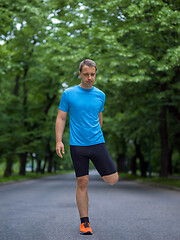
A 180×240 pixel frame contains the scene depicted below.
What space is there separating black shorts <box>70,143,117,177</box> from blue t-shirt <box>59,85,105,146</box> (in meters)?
0.06

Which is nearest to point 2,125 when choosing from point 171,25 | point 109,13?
point 109,13

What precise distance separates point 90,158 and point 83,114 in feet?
1.87

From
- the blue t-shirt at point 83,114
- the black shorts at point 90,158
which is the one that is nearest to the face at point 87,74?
the blue t-shirt at point 83,114

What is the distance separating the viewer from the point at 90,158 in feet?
16.1

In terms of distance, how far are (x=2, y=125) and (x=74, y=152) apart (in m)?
20.9

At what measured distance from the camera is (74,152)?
16.0 feet

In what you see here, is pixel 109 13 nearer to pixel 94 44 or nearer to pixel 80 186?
pixel 94 44

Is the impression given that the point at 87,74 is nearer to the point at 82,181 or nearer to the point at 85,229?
the point at 82,181

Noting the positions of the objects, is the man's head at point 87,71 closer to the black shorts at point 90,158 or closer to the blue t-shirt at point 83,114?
the blue t-shirt at point 83,114

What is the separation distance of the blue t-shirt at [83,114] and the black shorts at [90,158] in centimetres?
6

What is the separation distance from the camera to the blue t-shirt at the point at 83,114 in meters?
4.86

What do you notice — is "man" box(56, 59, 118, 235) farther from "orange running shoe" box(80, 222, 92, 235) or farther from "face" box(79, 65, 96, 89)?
"orange running shoe" box(80, 222, 92, 235)

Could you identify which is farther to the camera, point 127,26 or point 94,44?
point 94,44

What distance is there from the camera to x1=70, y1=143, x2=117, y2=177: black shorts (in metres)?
4.87
